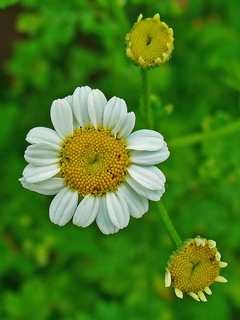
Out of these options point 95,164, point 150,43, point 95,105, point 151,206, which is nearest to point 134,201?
point 95,164

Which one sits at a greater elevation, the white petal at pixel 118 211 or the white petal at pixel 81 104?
the white petal at pixel 81 104

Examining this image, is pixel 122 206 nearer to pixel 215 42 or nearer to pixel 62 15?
pixel 62 15

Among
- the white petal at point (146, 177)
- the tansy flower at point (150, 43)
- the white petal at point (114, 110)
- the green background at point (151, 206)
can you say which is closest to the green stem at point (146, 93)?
the tansy flower at point (150, 43)

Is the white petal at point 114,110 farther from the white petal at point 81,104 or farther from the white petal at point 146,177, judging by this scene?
the white petal at point 146,177

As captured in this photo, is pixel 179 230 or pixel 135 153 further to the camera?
pixel 179 230

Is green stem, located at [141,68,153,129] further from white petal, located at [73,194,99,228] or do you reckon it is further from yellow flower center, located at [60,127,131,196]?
white petal, located at [73,194,99,228]

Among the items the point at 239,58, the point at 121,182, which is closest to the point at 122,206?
the point at 121,182
